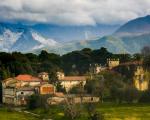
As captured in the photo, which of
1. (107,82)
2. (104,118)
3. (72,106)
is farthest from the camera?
(107,82)

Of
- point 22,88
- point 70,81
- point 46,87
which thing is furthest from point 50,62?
point 46,87

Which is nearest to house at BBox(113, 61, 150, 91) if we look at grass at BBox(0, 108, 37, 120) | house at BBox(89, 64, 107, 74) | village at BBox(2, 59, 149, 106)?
village at BBox(2, 59, 149, 106)

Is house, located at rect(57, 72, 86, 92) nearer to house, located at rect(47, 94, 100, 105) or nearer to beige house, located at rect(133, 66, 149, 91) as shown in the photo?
beige house, located at rect(133, 66, 149, 91)

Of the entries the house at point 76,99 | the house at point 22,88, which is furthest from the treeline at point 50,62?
the house at point 76,99

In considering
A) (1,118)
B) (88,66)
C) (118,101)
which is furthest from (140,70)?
(1,118)

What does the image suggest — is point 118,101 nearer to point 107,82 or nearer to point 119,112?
point 107,82

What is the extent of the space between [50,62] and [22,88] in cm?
3306

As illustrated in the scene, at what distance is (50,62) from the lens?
153 meters

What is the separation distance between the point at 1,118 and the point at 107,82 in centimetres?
3896

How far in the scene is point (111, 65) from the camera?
142375 millimetres

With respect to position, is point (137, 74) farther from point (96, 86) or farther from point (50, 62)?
point (50, 62)

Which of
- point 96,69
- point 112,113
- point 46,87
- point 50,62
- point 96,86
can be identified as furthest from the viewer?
point 50,62

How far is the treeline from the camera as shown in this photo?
14350 cm

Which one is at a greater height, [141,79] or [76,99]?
[141,79]
